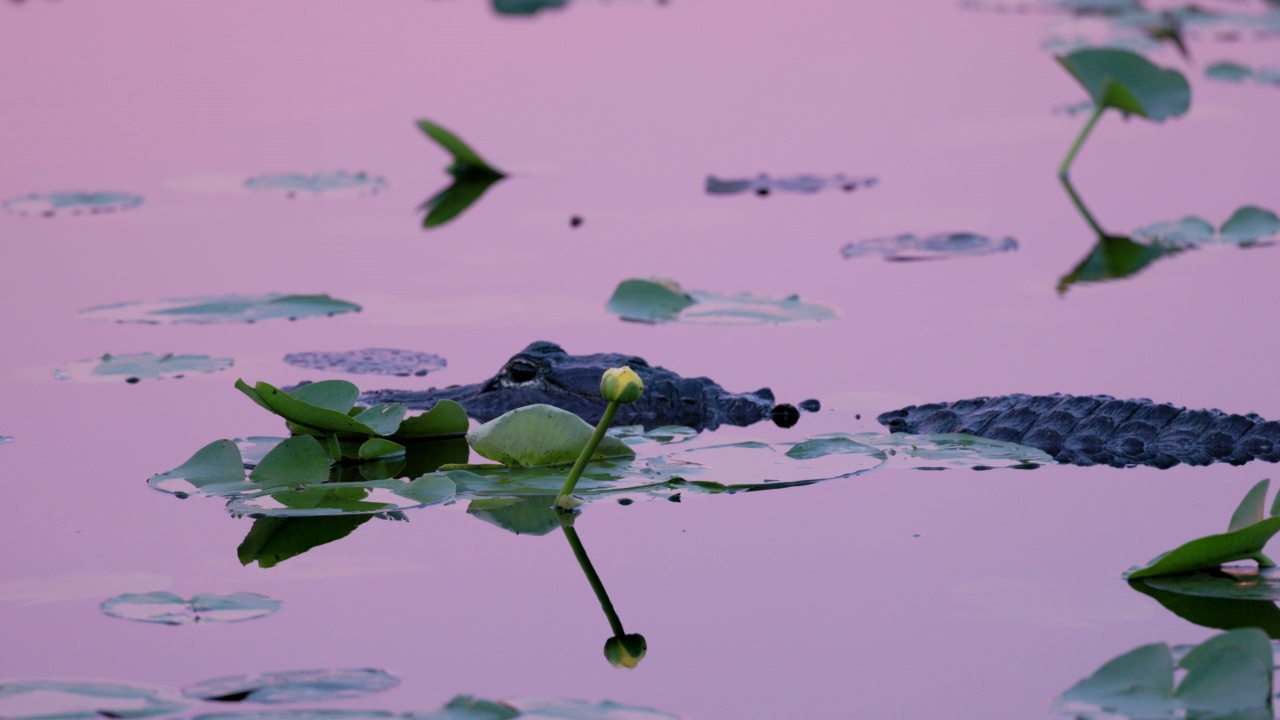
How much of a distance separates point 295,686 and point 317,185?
5008mm

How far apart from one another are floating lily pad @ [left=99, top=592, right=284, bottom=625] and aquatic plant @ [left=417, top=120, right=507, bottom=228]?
399 centimetres

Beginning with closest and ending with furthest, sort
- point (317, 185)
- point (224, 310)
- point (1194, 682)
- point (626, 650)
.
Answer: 1. point (1194, 682)
2. point (626, 650)
3. point (224, 310)
4. point (317, 185)

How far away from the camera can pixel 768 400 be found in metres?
4.52

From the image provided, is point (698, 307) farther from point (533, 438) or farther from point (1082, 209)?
point (1082, 209)

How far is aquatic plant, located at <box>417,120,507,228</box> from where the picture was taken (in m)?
7.18

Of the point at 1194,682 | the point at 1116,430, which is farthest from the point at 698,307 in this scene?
the point at 1194,682

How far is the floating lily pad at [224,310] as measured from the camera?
17.3ft

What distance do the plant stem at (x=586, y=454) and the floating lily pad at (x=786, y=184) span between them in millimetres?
4032

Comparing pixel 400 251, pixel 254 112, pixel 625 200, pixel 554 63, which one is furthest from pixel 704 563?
pixel 554 63

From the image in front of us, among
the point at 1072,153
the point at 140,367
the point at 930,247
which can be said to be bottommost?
the point at 140,367

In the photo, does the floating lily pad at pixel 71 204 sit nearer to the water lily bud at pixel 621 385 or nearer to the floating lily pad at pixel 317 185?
the floating lily pad at pixel 317 185

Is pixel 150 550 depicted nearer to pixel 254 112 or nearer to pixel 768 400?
pixel 768 400

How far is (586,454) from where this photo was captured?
3.42 m

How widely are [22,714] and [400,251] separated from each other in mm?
4036
